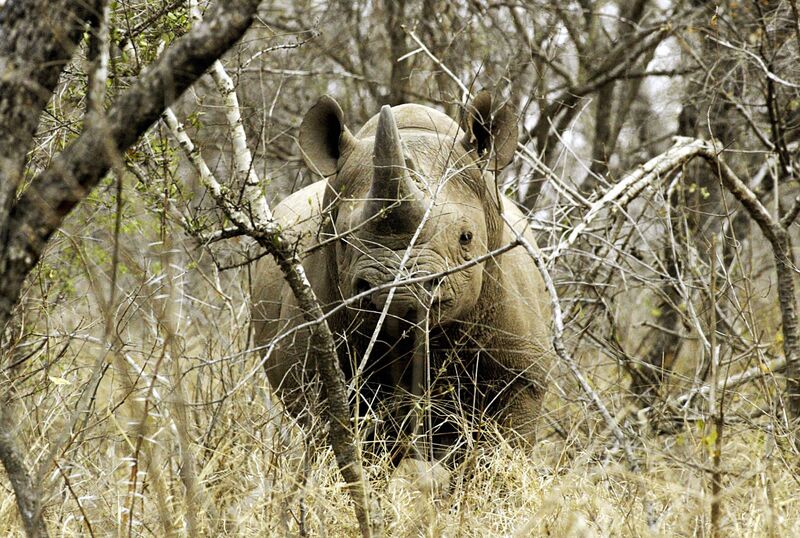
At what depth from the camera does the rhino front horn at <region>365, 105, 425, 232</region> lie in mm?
4766

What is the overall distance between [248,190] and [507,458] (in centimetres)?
176

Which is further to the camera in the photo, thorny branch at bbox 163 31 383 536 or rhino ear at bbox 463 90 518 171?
rhino ear at bbox 463 90 518 171

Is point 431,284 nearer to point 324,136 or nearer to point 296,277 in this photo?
point 296,277

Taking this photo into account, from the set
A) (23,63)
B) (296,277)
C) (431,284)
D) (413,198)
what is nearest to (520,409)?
(431,284)

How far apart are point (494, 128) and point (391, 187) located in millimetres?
1019

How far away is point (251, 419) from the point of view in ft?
17.2

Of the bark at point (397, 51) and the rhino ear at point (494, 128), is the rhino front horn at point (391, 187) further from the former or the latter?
the bark at point (397, 51)

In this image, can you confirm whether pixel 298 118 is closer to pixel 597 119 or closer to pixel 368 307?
pixel 597 119

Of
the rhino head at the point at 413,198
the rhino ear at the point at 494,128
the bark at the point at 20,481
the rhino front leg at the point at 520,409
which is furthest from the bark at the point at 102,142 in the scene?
the rhino front leg at the point at 520,409

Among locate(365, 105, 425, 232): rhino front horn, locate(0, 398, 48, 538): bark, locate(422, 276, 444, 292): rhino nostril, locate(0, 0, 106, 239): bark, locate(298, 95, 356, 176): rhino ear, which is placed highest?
locate(0, 0, 106, 239): bark

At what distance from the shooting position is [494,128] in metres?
5.67

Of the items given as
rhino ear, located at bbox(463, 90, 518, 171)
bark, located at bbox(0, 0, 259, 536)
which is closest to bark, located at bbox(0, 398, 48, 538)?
bark, located at bbox(0, 0, 259, 536)

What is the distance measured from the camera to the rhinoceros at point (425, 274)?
4879mm

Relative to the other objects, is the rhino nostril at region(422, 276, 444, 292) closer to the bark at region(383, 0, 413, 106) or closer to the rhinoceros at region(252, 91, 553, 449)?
the rhinoceros at region(252, 91, 553, 449)
